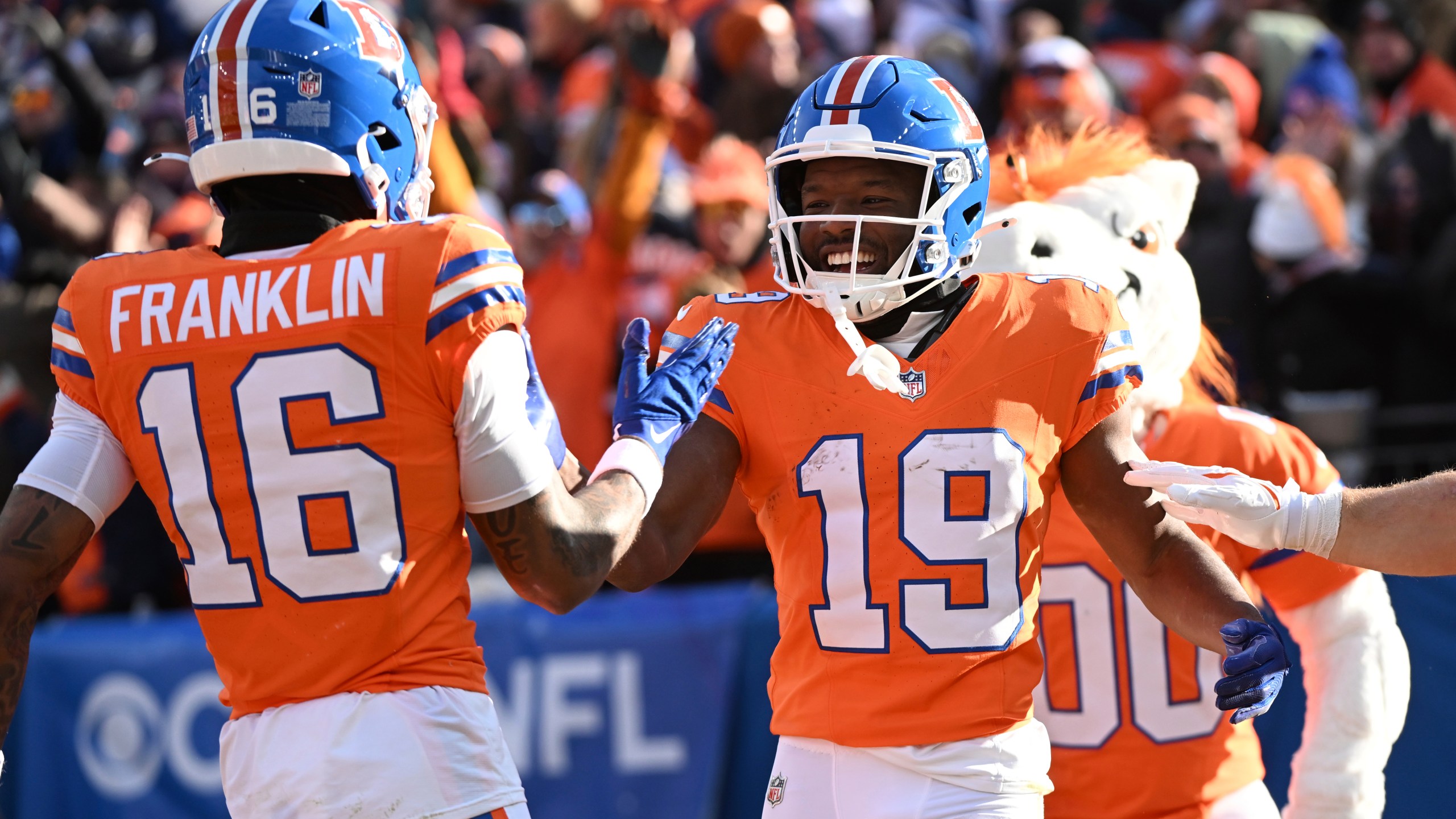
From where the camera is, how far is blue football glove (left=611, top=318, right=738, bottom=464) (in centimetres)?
259

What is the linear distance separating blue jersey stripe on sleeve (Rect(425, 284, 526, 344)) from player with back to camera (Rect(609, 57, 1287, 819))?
1.58ft

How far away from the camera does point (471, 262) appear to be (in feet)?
7.72

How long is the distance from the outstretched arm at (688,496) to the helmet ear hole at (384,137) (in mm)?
708

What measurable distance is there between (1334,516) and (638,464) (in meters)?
1.23

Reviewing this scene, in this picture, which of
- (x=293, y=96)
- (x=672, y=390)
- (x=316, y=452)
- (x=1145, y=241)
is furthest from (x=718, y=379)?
(x=1145, y=241)

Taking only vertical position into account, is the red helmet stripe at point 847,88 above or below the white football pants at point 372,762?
above

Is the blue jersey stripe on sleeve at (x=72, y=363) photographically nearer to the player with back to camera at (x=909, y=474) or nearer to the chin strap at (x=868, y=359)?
the player with back to camera at (x=909, y=474)

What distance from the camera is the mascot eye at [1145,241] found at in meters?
3.55

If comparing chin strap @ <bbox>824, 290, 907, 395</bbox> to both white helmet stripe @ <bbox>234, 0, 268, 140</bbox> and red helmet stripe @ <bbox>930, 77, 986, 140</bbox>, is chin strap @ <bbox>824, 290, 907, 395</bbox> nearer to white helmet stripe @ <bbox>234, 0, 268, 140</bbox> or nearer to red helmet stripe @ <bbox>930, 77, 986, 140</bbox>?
red helmet stripe @ <bbox>930, 77, 986, 140</bbox>

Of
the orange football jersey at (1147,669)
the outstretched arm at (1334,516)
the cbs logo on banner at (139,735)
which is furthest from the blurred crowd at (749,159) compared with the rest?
the outstretched arm at (1334,516)

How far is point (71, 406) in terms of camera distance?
2.46m

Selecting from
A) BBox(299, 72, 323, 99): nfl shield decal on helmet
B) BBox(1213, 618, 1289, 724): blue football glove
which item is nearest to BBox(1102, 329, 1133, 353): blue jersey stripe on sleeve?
BBox(1213, 618, 1289, 724): blue football glove

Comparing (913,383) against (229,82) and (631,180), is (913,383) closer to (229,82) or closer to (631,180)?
(229,82)

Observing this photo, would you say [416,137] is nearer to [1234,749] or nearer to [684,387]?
[684,387]
